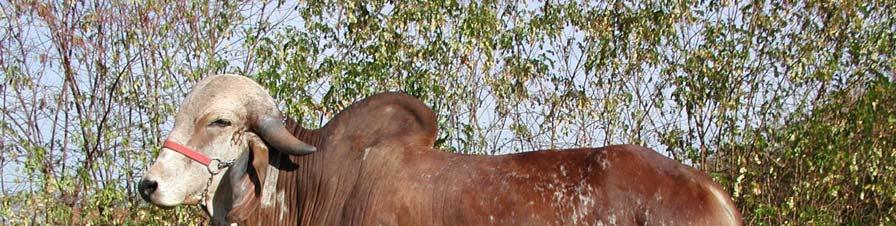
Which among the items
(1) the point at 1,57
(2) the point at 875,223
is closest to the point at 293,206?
(1) the point at 1,57

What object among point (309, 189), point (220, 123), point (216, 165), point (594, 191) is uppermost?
point (220, 123)

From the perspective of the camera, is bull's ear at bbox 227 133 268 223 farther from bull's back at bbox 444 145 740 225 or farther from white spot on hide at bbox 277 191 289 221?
bull's back at bbox 444 145 740 225

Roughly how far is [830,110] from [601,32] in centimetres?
164

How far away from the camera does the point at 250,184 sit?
4871mm

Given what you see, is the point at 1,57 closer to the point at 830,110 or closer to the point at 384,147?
the point at 384,147

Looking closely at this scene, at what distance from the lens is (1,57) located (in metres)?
8.20

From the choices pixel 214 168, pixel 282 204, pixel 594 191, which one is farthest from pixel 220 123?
pixel 594 191

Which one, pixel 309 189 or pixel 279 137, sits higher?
pixel 279 137

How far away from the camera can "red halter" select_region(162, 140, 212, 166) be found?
15.7 feet

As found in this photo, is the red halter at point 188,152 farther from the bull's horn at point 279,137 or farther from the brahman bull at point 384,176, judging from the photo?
the bull's horn at point 279,137

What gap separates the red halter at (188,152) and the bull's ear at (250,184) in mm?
150

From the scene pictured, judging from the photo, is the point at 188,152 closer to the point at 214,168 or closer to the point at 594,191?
the point at 214,168

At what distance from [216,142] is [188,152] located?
0.13 meters

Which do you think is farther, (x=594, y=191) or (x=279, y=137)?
(x=279, y=137)
